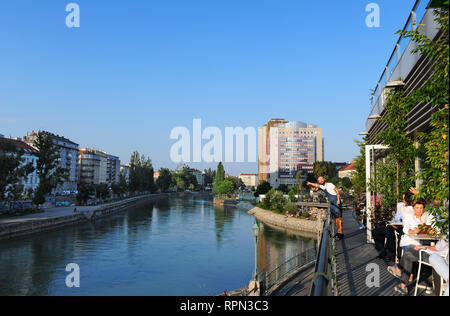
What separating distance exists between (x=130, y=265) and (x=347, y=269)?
22.8 metres

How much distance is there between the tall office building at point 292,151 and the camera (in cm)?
14375

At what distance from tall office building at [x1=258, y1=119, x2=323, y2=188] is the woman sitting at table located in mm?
137178

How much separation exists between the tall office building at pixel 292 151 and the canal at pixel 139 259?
326 feet

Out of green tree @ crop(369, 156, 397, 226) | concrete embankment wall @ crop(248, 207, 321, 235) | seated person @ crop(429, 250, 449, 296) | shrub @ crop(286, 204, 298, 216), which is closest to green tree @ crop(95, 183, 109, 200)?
concrete embankment wall @ crop(248, 207, 321, 235)

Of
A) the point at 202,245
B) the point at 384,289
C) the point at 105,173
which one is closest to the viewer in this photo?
the point at 384,289

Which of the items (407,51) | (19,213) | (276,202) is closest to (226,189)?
(276,202)

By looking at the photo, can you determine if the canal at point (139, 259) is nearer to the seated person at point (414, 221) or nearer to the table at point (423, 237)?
the seated person at point (414, 221)

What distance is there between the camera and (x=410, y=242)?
6.28 meters

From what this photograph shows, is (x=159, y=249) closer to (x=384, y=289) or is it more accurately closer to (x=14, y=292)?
(x=14, y=292)

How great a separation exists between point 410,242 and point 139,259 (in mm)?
26734

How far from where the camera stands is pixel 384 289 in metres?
6.22

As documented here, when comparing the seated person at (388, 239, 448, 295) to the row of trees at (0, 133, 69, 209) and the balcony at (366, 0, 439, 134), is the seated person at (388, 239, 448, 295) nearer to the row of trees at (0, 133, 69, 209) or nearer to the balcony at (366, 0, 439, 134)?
the balcony at (366, 0, 439, 134)

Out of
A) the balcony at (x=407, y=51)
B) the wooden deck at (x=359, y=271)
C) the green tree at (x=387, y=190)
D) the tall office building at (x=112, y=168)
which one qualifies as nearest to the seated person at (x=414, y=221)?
the wooden deck at (x=359, y=271)

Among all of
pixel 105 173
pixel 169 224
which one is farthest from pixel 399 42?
pixel 105 173
